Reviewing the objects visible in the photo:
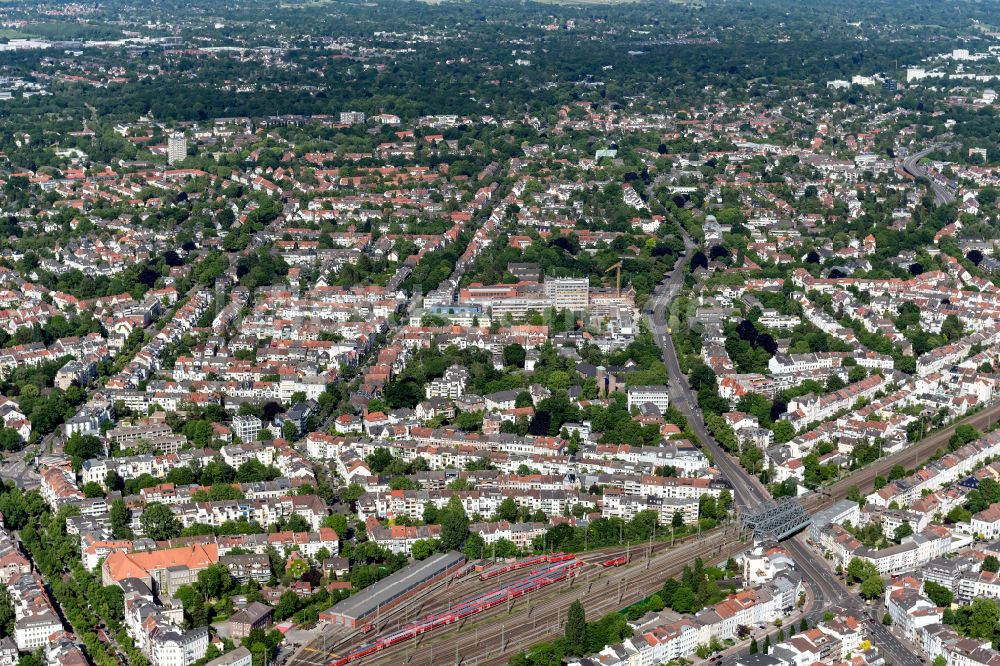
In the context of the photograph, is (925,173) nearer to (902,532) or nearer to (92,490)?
(902,532)

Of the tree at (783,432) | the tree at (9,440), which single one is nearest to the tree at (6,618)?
the tree at (9,440)

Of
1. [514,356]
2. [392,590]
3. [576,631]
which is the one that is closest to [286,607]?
[392,590]

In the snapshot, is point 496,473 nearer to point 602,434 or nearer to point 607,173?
point 602,434

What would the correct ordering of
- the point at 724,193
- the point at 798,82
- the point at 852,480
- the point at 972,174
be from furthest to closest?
the point at 798,82 < the point at 972,174 < the point at 724,193 < the point at 852,480

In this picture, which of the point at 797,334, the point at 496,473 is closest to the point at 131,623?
the point at 496,473

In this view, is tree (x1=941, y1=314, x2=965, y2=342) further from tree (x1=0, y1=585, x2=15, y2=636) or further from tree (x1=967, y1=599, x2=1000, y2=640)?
tree (x1=0, y1=585, x2=15, y2=636)

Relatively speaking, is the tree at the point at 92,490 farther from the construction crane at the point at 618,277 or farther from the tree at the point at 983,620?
the construction crane at the point at 618,277

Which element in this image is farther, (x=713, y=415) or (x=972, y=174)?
(x=972, y=174)
